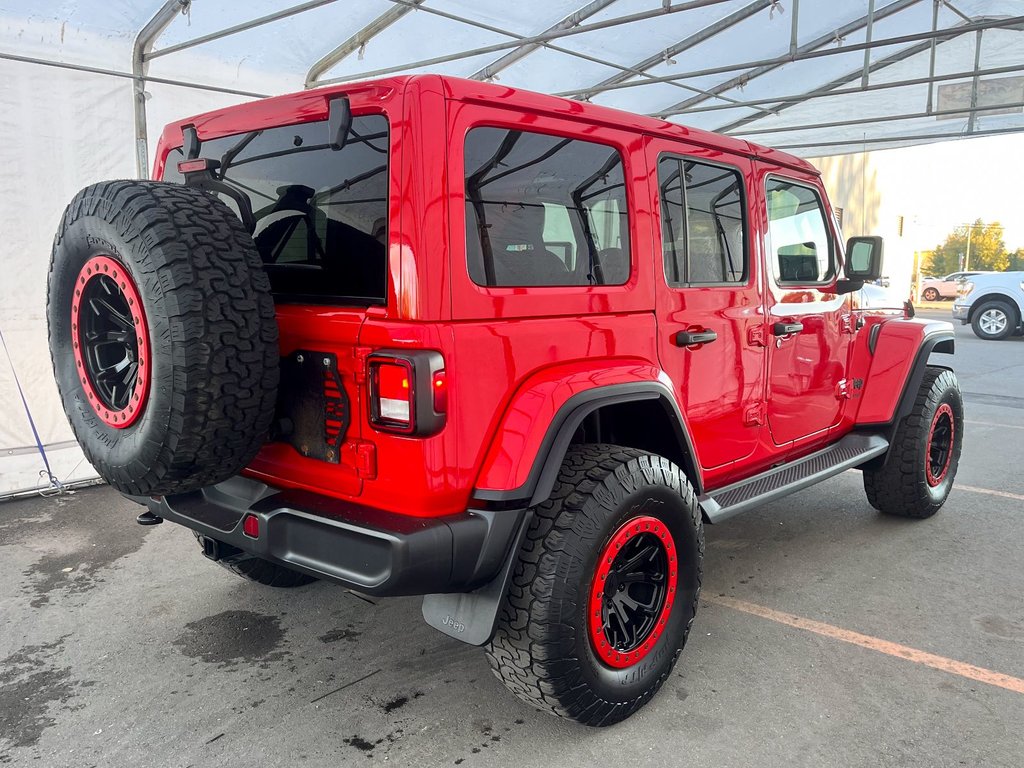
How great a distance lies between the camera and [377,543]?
2014mm

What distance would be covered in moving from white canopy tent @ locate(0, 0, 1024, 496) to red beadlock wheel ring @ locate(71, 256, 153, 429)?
2898 mm

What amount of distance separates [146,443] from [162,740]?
97 cm

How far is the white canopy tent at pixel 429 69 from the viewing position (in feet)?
15.5

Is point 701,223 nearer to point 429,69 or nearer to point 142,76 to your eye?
point 142,76

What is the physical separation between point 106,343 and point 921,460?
3.80 meters

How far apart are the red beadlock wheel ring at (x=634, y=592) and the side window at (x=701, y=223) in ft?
3.00

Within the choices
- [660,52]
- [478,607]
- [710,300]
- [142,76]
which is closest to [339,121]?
[478,607]

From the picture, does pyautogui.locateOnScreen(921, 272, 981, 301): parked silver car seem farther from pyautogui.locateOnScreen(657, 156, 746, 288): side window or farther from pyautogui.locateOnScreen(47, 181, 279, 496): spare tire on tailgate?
pyautogui.locateOnScreen(47, 181, 279, 496): spare tire on tailgate

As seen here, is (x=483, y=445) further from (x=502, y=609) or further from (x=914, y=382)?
(x=914, y=382)

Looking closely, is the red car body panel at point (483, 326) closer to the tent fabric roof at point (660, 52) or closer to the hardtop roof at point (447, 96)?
the hardtop roof at point (447, 96)

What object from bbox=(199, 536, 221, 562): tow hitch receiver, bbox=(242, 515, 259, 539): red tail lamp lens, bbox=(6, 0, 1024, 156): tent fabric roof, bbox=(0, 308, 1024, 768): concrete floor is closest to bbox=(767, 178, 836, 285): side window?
bbox=(0, 308, 1024, 768): concrete floor

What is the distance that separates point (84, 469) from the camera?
16.9 ft

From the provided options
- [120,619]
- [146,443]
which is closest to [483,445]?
[146,443]

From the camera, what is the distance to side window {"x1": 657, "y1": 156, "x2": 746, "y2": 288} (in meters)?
2.81
